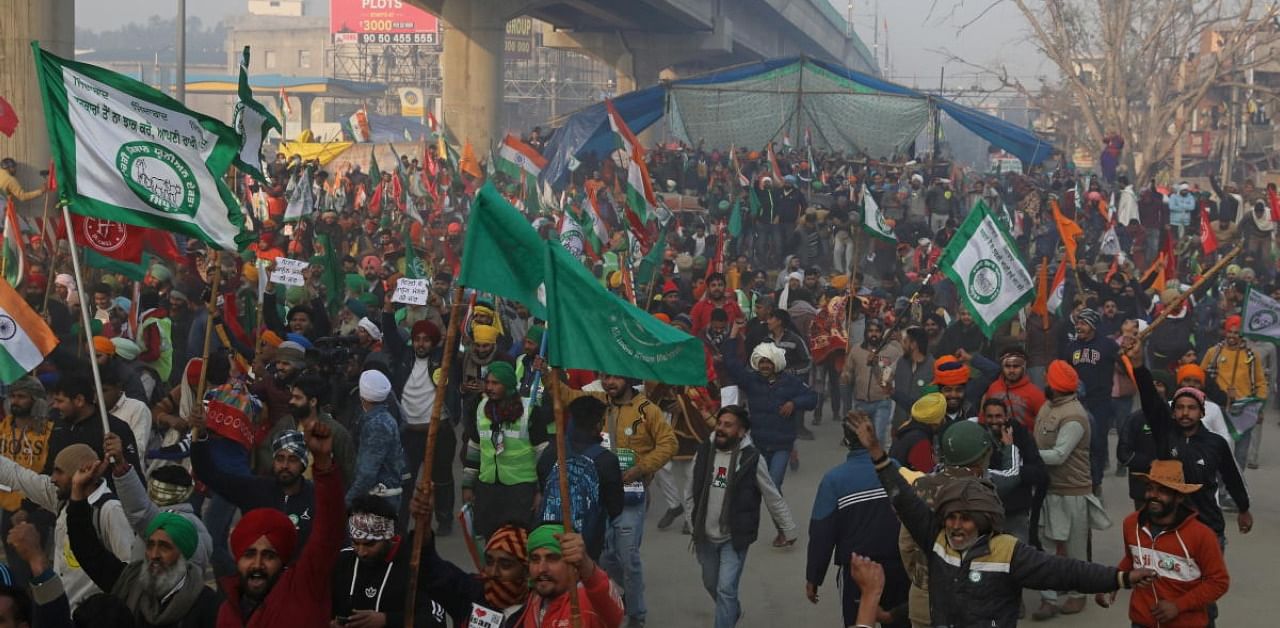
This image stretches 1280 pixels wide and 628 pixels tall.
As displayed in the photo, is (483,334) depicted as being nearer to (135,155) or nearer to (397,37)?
(135,155)

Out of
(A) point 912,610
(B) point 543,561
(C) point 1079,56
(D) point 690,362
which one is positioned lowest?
(A) point 912,610

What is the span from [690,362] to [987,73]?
4084 centimetres

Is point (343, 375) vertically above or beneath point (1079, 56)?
beneath

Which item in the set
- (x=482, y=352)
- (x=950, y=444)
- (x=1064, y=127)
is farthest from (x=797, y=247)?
(x=1064, y=127)

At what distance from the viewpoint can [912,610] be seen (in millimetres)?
6496

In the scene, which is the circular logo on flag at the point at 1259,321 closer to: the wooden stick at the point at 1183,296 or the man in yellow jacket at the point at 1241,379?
the man in yellow jacket at the point at 1241,379

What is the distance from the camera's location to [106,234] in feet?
33.6

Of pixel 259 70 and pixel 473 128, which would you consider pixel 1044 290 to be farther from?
pixel 259 70

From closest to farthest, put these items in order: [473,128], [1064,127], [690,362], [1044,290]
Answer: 1. [690,362]
2. [1044,290]
3. [473,128]
4. [1064,127]

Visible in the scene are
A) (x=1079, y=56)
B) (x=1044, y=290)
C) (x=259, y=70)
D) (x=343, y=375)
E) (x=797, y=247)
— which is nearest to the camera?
(x=343, y=375)

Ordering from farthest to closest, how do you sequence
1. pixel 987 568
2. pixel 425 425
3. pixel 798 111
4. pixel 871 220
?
pixel 798 111
pixel 871 220
pixel 425 425
pixel 987 568

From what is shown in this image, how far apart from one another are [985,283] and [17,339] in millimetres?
6371

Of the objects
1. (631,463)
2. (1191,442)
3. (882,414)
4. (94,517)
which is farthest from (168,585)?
(882,414)

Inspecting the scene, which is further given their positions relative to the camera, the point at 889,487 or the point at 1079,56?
the point at 1079,56
